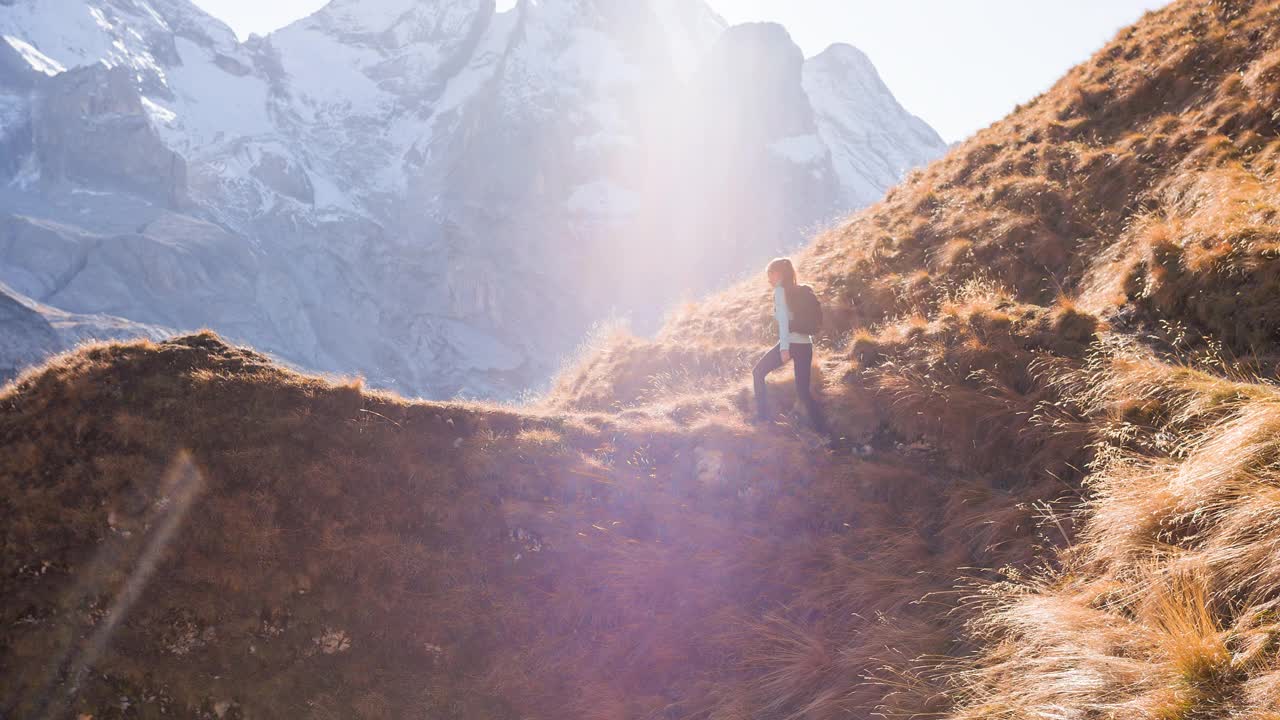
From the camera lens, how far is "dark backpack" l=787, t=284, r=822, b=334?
7680 millimetres

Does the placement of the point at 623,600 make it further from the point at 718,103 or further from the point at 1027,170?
the point at 718,103

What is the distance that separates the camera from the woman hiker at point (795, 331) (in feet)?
24.7

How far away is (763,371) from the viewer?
316 inches

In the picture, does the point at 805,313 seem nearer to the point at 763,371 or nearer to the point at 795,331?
the point at 795,331

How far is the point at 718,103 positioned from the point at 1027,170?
198 metres

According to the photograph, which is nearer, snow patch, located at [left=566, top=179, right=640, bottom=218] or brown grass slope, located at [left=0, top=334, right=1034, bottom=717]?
brown grass slope, located at [left=0, top=334, right=1034, bottom=717]

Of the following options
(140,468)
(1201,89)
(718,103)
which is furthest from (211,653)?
(718,103)

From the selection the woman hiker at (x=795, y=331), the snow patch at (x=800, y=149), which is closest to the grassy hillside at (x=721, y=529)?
the woman hiker at (x=795, y=331)

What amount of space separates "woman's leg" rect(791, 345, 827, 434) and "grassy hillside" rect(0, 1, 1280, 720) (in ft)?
0.80

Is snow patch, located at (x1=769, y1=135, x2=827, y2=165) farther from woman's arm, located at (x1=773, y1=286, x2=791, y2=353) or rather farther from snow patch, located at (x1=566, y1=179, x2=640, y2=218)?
woman's arm, located at (x1=773, y1=286, x2=791, y2=353)

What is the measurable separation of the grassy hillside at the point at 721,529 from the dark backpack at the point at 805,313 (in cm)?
92

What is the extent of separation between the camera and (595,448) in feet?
24.1

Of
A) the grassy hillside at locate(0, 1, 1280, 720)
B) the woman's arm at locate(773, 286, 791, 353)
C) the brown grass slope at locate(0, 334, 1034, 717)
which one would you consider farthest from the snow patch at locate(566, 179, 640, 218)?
the brown grass slope at locate(0, 334, 1034, 717)

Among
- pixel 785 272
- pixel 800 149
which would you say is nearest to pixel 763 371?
pixel 785 272
